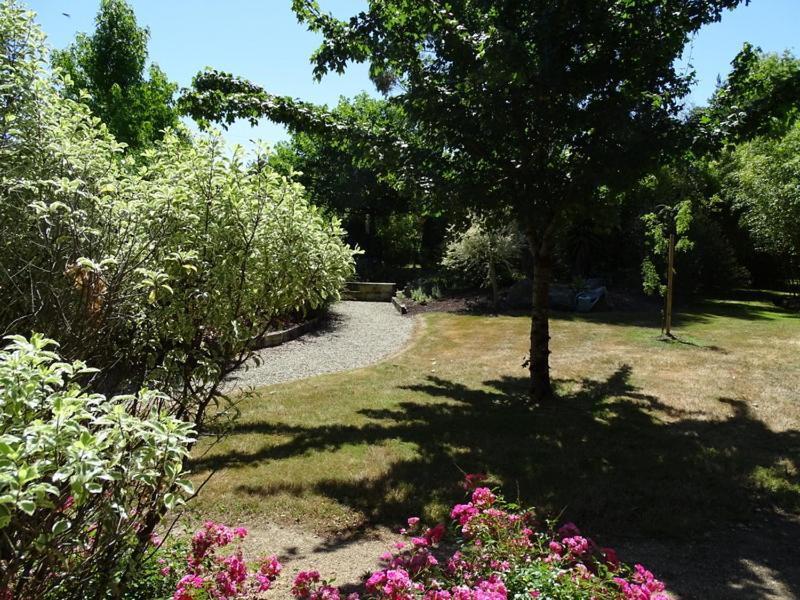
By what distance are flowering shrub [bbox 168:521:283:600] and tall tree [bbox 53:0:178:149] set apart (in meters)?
15.3

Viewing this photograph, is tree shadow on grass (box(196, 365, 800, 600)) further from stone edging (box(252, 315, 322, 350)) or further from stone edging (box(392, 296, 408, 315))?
stone edging (box(392, 296, 408, 315))

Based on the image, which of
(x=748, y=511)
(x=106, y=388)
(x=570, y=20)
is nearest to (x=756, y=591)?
(x=748, y=511)

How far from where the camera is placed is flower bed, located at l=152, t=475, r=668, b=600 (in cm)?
254

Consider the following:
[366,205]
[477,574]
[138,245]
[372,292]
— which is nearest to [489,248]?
[372,292]

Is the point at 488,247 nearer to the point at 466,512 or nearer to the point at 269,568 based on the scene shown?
the point at 466,512

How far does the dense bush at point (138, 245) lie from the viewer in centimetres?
316

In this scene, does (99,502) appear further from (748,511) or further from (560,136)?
(560,136)

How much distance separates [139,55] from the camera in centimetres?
1739

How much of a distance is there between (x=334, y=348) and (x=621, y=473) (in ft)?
26.7

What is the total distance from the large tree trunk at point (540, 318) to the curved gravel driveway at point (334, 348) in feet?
13.8

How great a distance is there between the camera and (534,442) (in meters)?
6.57

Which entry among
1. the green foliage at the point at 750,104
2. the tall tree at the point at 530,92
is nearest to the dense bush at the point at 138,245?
the tall tree at the point at 530,92

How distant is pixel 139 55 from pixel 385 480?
1736 cm

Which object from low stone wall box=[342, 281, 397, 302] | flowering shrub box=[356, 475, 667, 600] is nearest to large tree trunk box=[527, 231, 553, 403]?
flowering shrub box=[356, 475, 667, 600]
